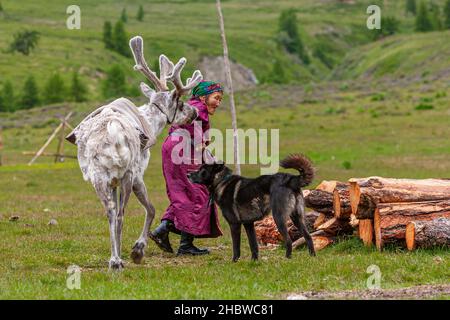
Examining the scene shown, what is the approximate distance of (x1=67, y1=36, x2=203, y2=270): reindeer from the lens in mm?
11695

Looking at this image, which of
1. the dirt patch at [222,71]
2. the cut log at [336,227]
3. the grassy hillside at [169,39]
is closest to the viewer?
the cut log at [336,227]

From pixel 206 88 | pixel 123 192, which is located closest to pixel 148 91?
pixel 206 88

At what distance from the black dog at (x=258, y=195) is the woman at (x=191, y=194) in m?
1.08

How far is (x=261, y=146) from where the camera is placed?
36688mm

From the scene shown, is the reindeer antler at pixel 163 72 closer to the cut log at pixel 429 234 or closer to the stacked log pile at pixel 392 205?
the stacked log pile at pixel 392 205

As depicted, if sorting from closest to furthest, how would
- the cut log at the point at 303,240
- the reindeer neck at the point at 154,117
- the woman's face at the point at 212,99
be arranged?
the reindeer neck at the point at 154,117 → the woman's face at the point at 212,99 → the cut log at the point at 303,240

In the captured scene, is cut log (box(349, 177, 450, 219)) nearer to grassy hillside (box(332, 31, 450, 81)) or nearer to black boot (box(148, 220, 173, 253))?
black boot (box(148, 220, 173, 253))

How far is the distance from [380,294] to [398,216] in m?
3.81

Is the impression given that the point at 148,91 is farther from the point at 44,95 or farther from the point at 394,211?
the point at 44,95

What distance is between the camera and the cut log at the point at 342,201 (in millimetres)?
14016

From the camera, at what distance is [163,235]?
14062mm

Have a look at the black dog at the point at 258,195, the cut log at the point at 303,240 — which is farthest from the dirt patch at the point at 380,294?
the cut log at the point at 303,240

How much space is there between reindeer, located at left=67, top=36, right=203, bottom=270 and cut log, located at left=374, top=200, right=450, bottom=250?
10.8ft

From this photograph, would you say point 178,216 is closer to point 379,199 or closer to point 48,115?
point 379,199
